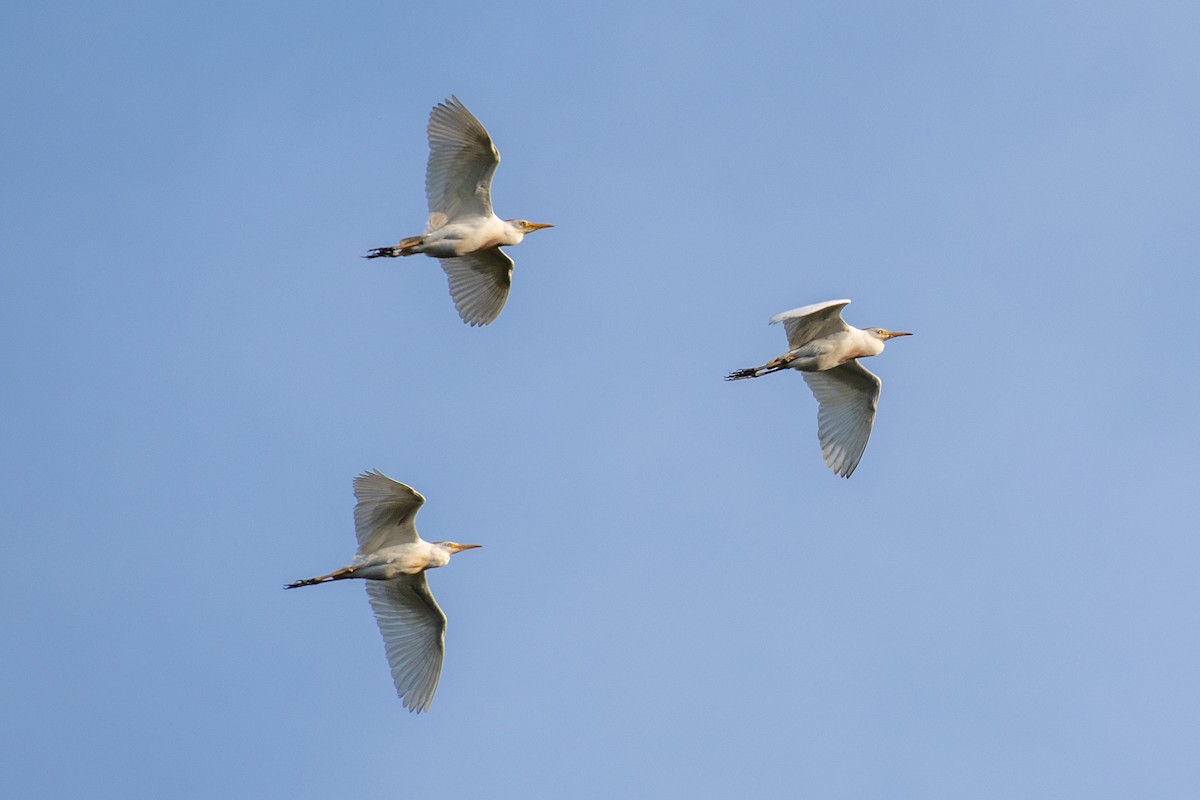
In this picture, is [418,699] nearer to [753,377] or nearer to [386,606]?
[386,606]

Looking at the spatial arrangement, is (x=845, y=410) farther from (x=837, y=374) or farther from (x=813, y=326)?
(x=813, y=326)

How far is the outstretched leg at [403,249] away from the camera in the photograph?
25.7 meters

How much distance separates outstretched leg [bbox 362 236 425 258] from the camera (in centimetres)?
2573

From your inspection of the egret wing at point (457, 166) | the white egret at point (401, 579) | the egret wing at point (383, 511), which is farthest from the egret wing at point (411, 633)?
the egret wing at point (457, 166)

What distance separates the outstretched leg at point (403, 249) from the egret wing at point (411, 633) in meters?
4.63

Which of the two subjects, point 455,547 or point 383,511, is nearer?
point 383,511

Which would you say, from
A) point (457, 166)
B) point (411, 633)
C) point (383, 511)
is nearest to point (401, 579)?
point (411, 633)

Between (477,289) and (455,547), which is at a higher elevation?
(477,289)

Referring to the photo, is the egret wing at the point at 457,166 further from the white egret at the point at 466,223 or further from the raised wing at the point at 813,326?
the raised wing at the point at 813,326

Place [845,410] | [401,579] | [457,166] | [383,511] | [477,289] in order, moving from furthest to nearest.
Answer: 1. [477,289]
2. [845,410]
3. [457,166]
4. [401,579]
5. [383,511]

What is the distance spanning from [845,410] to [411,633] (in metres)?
6.90

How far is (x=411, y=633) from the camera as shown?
2498cm

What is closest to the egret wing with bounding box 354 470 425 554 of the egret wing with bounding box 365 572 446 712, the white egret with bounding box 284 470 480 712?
the white egret with bounding box 284 470 480 712

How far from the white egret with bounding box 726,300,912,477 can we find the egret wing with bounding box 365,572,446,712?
536 cm
